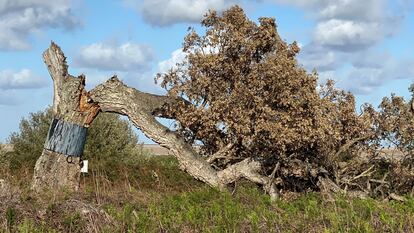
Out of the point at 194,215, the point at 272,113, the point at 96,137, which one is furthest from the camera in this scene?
the point at 96,137

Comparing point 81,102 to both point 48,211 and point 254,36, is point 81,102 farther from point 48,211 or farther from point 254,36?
point 48,211

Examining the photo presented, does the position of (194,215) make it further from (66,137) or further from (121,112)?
(66,137)

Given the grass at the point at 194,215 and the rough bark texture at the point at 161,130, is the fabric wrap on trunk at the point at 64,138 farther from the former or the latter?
the grass at the point at 194,215

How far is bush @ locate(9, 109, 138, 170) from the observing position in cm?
2861

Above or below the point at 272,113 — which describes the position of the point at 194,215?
below

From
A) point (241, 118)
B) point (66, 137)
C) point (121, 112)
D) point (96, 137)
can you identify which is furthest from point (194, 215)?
point (96, 137)

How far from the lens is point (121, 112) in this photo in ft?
55.5

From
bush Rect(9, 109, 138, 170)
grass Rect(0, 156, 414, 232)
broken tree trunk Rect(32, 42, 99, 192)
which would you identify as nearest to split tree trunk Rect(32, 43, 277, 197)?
broken tree trunk Rect(32, 42, 99, 192)

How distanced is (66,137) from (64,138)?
0.20 feet

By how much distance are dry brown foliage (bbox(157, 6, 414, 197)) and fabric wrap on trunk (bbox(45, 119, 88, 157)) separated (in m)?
2.72

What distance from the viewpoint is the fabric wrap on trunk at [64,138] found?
1648 cm

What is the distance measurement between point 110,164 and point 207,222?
1440cm

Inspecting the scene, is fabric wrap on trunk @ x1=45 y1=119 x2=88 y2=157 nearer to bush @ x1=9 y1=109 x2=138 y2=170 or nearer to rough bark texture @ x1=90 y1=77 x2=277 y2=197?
rough bark texture @ x1=90 y1=77 x2=277 y2=197

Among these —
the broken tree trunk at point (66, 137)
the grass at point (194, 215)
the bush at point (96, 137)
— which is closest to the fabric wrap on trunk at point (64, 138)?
the broken tree trunk at point (66, 137)
